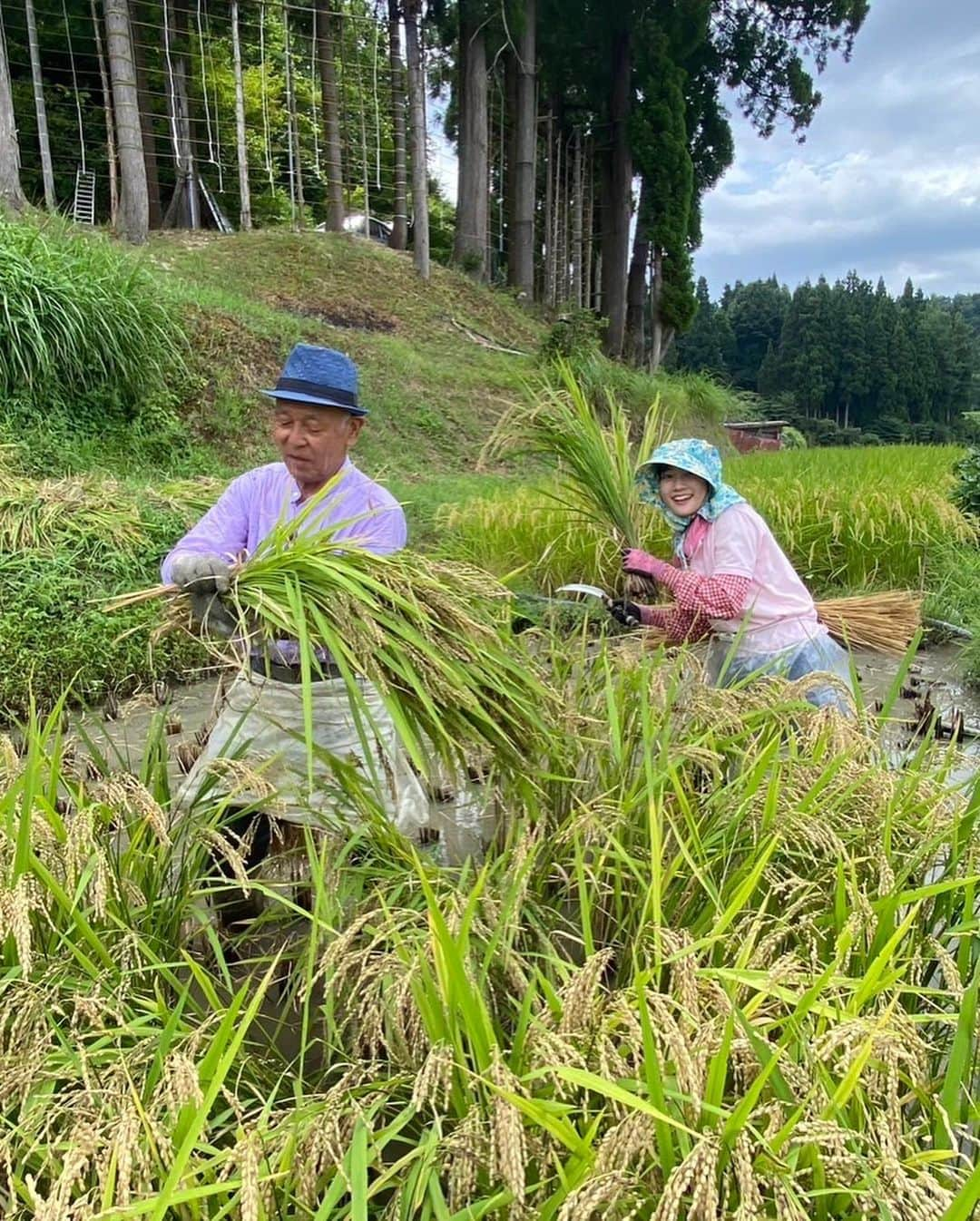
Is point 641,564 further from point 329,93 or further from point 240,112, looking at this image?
point 329,93

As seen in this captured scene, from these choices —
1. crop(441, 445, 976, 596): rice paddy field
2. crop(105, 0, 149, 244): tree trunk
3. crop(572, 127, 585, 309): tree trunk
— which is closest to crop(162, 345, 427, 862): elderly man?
crop(441, 445, 976, 596): rice paddy field

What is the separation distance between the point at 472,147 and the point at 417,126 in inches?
108

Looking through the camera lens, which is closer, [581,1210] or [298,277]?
[581,1210]

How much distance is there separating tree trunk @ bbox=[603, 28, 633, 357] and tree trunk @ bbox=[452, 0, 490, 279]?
2.96m

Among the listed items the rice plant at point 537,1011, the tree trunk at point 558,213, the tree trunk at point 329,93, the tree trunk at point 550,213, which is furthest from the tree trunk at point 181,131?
the rice plant at point 537,1011

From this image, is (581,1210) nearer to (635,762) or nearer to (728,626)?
(635,762)

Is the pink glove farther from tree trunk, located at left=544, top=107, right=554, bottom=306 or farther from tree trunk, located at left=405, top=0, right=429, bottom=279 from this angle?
tree trunk, located at left=544, top=107, right=554, bottom=306

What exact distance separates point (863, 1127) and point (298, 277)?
1125cm

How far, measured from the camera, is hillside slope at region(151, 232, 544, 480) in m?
6.96

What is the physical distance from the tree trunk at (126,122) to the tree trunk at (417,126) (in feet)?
12.0

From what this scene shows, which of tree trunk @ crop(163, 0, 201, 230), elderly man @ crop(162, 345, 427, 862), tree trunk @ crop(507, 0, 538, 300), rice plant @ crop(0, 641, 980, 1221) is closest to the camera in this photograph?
rice plant @ crop(0, 641, 980, 1221)

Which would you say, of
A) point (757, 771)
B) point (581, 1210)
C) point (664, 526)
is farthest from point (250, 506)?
point (664, 526)

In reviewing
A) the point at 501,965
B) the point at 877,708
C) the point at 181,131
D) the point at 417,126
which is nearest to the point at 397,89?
the point at 417,126

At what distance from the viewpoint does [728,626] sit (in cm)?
247
